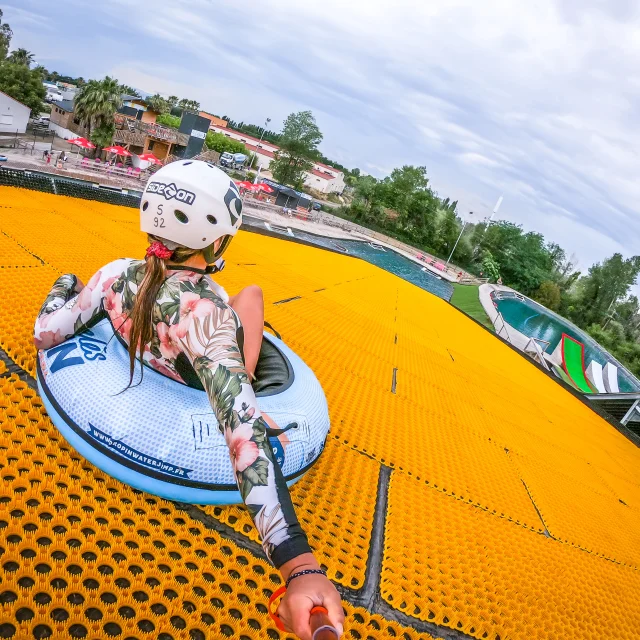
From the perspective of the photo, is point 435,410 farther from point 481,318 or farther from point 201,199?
point 481,318

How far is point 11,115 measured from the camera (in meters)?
30.6

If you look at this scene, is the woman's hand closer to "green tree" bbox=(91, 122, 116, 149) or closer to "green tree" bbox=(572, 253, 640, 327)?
"green tree" bbox=(91, 122, 116, 149)

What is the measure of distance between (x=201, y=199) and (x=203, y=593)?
1.69m

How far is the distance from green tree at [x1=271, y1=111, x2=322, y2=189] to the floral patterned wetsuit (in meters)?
55.9

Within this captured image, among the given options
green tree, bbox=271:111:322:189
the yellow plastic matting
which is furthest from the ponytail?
green tree, bbox=271:111:322:189

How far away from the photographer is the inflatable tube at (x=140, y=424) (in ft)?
6.67

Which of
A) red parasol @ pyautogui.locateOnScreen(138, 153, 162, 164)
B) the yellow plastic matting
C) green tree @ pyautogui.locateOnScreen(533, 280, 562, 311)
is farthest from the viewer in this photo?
green tree @ pyautogui.locateOnScreen(533, 280, 562, 311)

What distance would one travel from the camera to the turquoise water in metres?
32.1

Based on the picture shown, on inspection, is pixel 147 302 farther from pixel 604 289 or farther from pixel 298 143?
pixel 604 289

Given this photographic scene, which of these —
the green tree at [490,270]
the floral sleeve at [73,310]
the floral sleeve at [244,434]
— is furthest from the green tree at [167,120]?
the floral sleeve at [244,434]

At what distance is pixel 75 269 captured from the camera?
462 centimetres

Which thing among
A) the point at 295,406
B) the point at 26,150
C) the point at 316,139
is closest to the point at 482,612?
the point at 295,406

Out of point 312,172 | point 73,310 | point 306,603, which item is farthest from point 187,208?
point 312,172

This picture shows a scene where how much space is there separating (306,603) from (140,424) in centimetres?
133
